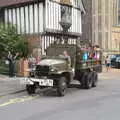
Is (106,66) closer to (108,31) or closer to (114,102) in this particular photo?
(108,31)

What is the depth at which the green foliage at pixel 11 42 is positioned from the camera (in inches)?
1132

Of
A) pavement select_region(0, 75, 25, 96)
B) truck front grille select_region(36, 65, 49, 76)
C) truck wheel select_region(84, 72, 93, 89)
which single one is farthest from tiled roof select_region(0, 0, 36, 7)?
truck front grille select_region(36, 65, 49, 76)

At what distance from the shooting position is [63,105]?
14.0 metres

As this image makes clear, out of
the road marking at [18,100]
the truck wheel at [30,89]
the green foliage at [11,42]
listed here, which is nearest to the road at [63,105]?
the road marking at [18,100]

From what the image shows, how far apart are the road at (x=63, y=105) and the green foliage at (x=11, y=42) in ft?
35.7

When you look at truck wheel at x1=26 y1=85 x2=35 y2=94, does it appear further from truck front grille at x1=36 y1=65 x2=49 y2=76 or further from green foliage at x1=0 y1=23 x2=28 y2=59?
green foliage at x1=0 y1=23 x2=28 y2=59

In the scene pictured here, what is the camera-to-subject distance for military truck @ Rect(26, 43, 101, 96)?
16.8m

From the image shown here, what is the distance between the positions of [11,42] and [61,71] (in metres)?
12.5

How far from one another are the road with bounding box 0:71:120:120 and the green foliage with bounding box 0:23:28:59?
35.7 feet

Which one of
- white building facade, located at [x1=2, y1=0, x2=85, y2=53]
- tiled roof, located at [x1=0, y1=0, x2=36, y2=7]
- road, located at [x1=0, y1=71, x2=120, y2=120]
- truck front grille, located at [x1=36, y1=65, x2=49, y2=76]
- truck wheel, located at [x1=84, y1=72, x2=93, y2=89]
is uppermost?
tiled roof, located at [x1=0, y1=0, x2=36, y2=7]

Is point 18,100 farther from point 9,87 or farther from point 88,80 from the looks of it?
point 88,80

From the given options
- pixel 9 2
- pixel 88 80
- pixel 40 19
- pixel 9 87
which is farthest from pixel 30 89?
pixel 9 2

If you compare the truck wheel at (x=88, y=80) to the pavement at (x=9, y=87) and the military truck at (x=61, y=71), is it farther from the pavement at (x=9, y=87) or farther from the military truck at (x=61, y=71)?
the pavement at (x=9, y=87)

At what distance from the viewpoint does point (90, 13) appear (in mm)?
48562
